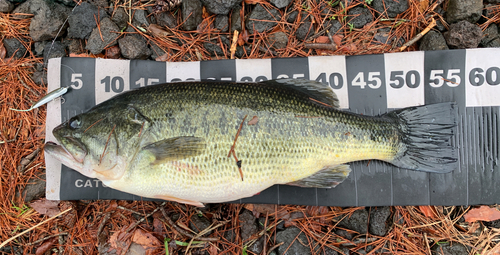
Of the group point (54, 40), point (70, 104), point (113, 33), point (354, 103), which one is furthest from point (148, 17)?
point (354, 103)

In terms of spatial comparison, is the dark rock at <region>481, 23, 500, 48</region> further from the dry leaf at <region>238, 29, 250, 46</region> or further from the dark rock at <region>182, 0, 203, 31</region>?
the dark rock at <region>182, 0, 203, 31</region>

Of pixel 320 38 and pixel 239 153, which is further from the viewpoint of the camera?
pixel 320 38

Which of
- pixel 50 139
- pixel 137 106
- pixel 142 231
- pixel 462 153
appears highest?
pixel 137 106

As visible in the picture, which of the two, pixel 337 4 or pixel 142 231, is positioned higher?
pixel 337 4

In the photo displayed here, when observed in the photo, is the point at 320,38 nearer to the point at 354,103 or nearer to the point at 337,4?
the point at 337,4

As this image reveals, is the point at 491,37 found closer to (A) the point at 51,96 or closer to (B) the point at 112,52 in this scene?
(B) the point at 112,52

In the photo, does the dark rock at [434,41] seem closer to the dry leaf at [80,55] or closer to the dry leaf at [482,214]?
the dry leaf at [482,214]

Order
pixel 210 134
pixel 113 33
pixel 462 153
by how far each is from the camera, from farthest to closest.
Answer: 1. pixel 113 33
2. pixel 462 153
3. pixel 210 134
